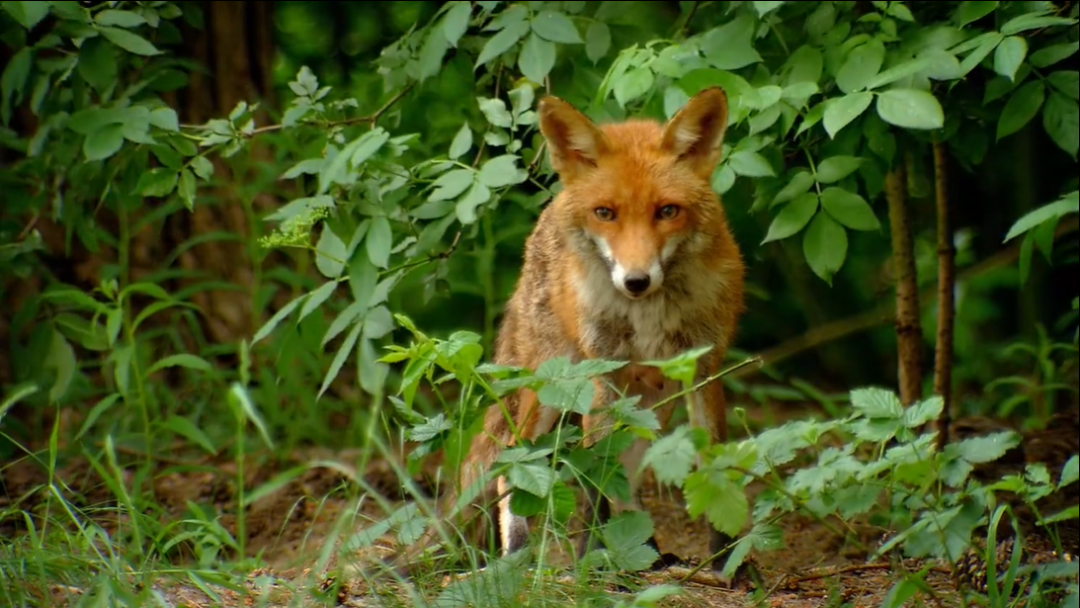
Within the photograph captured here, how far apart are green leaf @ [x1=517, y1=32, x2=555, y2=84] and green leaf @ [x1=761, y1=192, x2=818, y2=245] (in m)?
0.96

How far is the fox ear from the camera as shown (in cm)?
433

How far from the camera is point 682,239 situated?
4305 mm

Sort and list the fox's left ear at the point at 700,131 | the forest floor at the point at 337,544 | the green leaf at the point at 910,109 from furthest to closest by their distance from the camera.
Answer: the fox's left ear at the point at 700,131
the green leaf at the point at 910,109
the forest floor at the point at 337,544

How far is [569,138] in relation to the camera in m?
4.44

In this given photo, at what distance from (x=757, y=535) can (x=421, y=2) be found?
11.8ft

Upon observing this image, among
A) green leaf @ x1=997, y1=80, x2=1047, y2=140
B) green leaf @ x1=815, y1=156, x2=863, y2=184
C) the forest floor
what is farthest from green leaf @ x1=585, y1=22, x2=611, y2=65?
the forest floor

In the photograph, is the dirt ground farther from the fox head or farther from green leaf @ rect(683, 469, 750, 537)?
the fox head

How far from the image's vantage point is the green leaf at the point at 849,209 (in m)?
4.04

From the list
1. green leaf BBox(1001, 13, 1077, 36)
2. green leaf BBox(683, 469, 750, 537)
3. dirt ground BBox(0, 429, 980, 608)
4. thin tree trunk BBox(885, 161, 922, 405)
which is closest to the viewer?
green leaf BBox(683, 469, 750, 537)

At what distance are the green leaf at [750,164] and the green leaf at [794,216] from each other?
0.13 m

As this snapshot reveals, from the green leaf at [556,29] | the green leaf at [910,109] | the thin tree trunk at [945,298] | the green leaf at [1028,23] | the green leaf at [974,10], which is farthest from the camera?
the thin tree trunk at [945,298]

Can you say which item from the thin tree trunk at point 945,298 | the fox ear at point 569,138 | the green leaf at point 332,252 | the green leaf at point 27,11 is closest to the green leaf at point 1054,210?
the fox ear at point 569,138

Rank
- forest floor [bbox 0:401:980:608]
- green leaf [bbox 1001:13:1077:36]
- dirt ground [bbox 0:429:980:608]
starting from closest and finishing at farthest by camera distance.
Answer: forest floor [bbox 0:401:980:608] → dirt ground [bbox 0:429:980:608] → green leaf [bbox 1001:13:1077:36]

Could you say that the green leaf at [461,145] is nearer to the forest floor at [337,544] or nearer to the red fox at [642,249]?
the red fox at [642,249]
